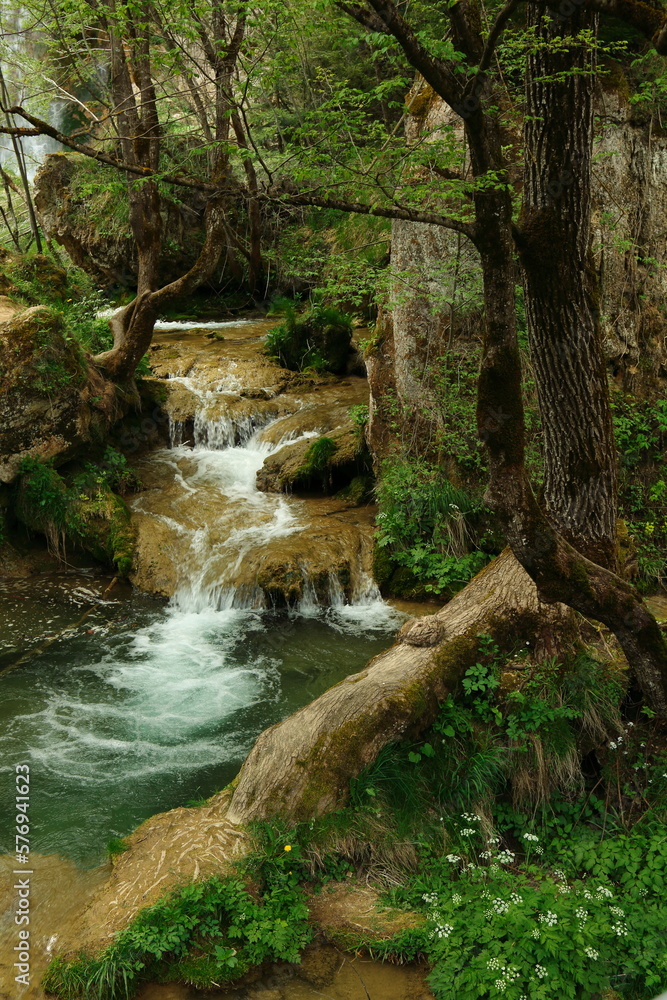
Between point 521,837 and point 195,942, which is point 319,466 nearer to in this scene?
point 521,837

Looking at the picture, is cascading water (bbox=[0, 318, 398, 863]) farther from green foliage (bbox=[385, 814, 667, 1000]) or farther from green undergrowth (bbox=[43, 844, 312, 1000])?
green foliage (bbox=[385, 814, 667, 1000])

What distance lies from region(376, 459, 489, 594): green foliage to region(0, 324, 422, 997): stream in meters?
0.62

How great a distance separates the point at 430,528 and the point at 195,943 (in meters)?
5.36

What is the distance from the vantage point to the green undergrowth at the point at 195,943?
144 inches

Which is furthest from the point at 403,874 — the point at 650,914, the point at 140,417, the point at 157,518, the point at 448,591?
the point at 140,417

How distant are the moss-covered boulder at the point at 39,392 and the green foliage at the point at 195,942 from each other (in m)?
6.96

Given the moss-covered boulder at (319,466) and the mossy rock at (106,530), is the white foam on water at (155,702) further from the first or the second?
the moss-covered boulder at (319,466)

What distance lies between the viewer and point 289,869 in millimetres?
→ 4262

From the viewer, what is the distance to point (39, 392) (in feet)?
31.2

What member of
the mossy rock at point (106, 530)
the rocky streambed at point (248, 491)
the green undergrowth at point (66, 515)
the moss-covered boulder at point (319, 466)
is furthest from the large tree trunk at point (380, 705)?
the green undergrowth at point (66, 515)

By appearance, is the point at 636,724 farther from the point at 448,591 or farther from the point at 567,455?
the point at 448,591

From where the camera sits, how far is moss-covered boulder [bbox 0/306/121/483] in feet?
30.5

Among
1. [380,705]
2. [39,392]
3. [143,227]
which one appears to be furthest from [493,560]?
[143,227]

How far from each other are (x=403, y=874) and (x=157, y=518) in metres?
6.46
